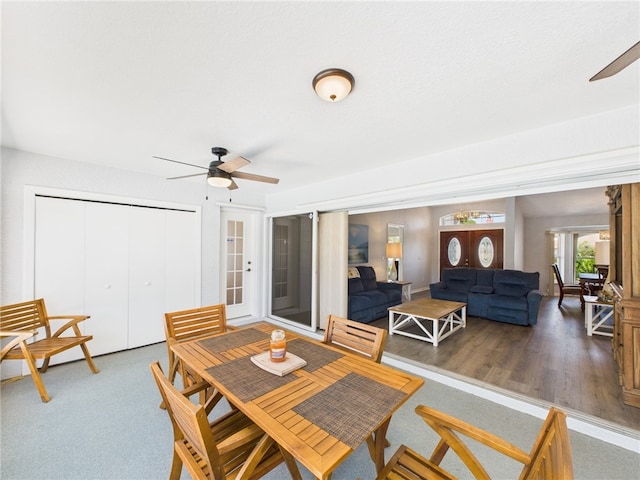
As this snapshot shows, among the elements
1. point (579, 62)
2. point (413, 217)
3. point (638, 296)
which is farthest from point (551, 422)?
point (413, 217)

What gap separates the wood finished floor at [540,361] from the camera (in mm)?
2363

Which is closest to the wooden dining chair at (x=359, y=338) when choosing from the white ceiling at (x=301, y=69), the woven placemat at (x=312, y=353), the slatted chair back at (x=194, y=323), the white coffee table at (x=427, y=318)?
the woven placemat at (x=312, y=353)

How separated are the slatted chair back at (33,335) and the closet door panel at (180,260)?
1107 millimetres

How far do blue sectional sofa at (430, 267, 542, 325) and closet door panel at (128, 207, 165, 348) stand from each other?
533 centimetres

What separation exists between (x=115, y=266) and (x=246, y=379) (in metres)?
3.07

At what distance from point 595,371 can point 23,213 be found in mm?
6495

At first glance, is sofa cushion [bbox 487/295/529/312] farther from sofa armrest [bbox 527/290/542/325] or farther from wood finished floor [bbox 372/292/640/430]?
wood finished floor [bbox 372/292/640/430]

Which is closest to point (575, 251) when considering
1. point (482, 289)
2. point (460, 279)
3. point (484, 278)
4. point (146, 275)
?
point (484, 278)

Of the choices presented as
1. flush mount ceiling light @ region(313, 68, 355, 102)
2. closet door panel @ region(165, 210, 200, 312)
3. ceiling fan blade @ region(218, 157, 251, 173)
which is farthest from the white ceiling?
closet door panel @ region(165, 210, 200, 312)

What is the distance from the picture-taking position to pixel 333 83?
1587 mm

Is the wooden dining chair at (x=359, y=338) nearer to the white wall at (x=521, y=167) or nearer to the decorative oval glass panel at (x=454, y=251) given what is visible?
the white wall at (x=521, y=167)

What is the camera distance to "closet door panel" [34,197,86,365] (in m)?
3.00

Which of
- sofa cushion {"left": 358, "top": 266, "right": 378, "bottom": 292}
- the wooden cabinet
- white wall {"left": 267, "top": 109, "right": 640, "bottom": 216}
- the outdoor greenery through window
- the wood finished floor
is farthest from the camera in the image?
the outdoor greenery through window

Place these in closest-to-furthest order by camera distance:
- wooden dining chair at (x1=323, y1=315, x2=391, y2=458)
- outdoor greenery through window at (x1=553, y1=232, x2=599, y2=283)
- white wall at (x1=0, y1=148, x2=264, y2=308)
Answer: wooden dining chair at (x1=323, y1=315, x2=391, y2=458) < white wall at (x1=0, y1=148, x2=264, y2=308) < outdoor greenery through window at (x1=553, y1=232, x2=599, y2=283)
